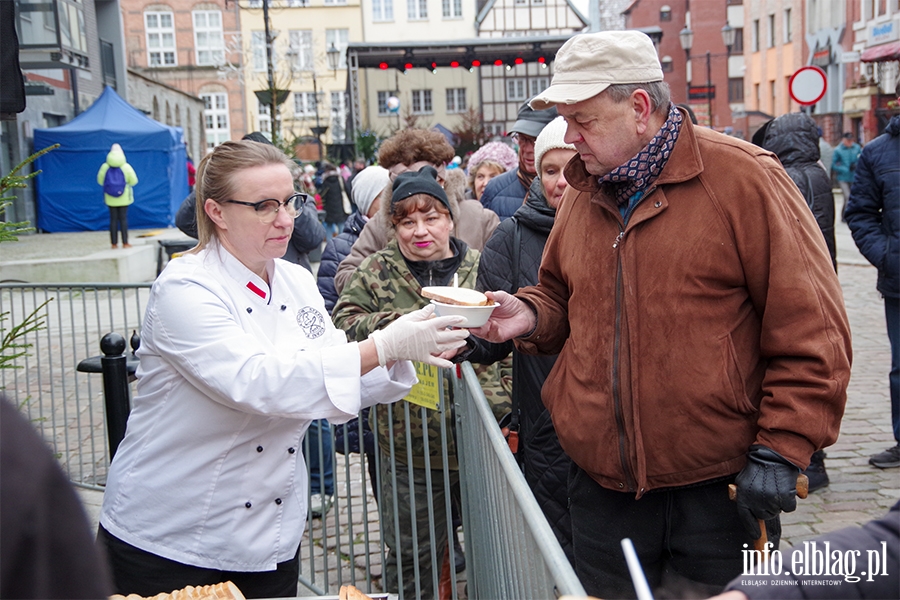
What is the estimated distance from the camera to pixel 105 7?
2998 cm

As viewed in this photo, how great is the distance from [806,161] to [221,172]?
4092 millimetres

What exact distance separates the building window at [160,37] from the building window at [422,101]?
16127 millimetres

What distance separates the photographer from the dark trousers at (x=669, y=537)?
254 centimetres

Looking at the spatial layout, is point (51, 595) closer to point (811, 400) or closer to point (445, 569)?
point (811, 400)

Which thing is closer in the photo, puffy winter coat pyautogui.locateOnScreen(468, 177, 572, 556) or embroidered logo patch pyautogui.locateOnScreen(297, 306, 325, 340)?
embroidered logo patch pyautogui.locateOnScreen(297, 306, 325, 340)

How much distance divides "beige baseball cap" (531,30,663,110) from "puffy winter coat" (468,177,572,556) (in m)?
0.98

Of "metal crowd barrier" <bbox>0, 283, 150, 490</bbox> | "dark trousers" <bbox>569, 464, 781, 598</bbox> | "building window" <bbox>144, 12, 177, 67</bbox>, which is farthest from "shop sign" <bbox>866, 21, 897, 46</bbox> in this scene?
"building window" <bbox>144, 12, 177, 67</bbox>

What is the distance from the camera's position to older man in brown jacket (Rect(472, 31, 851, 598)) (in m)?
2.33

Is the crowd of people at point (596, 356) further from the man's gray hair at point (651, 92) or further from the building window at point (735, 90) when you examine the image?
the building window at point (735, 90)

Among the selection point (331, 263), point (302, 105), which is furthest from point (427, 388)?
point (302, 105)

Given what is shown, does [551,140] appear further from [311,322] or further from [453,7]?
[453,7]

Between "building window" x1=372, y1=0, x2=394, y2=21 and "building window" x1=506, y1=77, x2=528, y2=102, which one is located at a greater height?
"building window" x1=372, y1=0, x2=394, y2=21

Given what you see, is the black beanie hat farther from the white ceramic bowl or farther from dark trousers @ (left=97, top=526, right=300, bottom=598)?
dark trousers @ (left=97, top=526, right=300, bottom=598)

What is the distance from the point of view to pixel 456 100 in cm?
5791
